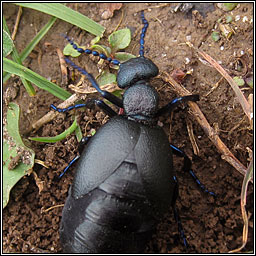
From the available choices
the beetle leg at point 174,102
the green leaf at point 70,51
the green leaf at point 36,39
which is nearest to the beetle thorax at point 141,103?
the beetle leg at point 174,102

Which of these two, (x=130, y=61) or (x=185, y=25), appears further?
(x=185, y=25)

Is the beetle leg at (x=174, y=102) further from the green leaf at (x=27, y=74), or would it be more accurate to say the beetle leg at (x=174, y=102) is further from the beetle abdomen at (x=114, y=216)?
the green leaf at (x=27, y=74)

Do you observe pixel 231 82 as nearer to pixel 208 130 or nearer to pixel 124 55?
pixel 208 130

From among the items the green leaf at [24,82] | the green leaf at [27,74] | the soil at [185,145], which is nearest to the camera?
the soil at [185,145]

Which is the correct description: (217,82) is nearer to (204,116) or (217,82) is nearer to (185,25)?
(204,116)

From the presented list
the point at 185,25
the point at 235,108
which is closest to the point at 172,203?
the point at 235,108

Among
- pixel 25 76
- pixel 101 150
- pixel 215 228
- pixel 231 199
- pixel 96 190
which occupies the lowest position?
pixel 215 228
